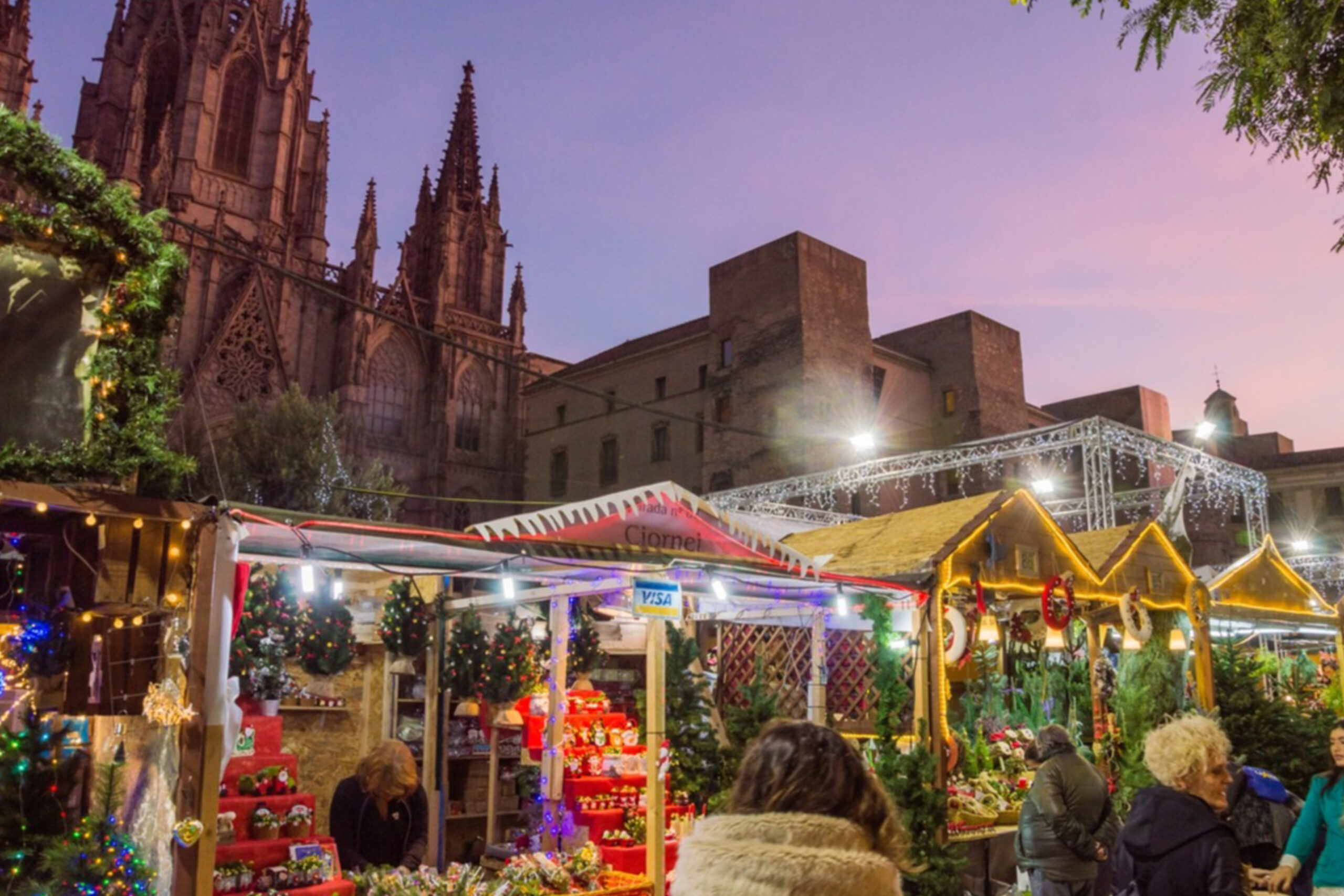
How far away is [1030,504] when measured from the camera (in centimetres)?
1074

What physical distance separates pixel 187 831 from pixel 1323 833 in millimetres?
5534

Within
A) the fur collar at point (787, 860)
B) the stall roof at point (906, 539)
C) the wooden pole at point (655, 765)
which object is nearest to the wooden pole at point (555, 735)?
the wooden pole at point (655, 765)

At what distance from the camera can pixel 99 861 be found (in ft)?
16.4

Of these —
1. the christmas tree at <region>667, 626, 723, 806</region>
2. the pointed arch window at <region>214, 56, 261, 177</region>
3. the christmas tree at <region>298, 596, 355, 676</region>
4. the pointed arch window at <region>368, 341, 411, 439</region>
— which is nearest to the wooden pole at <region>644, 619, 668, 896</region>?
the christmas tree at <region>667, 626, 723, 806</region>

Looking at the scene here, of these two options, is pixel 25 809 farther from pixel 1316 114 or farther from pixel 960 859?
pixel 1316 114

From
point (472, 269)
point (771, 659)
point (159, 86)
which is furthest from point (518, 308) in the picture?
point (771, 659)

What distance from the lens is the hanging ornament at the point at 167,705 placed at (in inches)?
203

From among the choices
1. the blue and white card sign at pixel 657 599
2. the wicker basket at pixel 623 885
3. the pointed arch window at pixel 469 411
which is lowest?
the wicker basket at pixel 623 885

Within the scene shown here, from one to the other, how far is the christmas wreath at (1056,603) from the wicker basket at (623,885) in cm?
509

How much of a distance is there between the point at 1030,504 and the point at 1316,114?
6258 millimetres

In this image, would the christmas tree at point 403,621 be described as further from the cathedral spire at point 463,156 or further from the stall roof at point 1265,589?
the cathedral spire at point 463,156

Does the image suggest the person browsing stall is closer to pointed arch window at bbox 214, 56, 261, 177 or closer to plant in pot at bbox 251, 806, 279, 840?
plant in pot at bbox 251, 806, 279, 840

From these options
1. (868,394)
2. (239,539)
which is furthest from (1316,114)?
(868,394)

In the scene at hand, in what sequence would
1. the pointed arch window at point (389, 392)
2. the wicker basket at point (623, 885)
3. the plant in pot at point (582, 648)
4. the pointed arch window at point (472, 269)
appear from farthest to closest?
1. the pointed arch window at point (472, 269)
2. the pointed arch window at point (389, 392)
3. the plant in pot at point (582, 648)
4. the wicker basket at point (623, 885)
